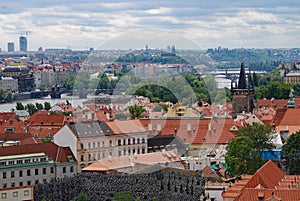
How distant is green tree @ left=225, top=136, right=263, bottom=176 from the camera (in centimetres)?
2731

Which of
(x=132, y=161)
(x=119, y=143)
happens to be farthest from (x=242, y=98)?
(x=132, y=161)

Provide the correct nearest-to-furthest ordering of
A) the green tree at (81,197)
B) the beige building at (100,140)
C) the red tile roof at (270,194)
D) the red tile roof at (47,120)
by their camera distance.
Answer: the red tile roof at (270,194) → the green tree at (81,197) → the beige building at (100,140) → the red tile roof at (47,120)

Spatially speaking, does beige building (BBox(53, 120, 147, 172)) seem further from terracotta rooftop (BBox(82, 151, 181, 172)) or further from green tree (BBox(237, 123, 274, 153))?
green tree (BBox(237, 123, 274, 153))

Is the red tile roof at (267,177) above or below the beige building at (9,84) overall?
above

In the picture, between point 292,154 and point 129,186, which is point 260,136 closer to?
point 292,154

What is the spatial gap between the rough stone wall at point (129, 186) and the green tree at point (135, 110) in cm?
926

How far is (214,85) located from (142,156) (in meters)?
22.2

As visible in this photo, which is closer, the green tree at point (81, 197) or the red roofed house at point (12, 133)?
the green tree at point (81, 197)

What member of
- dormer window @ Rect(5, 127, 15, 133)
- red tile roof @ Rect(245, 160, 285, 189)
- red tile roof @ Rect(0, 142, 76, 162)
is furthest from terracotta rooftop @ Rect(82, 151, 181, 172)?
dormer window @ Rect(5, 127, 15, 133)

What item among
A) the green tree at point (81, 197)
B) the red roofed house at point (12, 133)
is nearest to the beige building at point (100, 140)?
the red roofed house at point (12, 133)

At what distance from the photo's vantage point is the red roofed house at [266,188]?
1803cm

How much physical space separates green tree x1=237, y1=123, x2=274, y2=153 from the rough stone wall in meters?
4.96

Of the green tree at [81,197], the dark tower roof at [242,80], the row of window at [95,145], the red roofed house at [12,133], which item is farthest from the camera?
the dark tower roof at [242,80]

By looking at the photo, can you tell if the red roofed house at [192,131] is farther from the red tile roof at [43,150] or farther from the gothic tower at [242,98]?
the gothic tower at [242,98]
